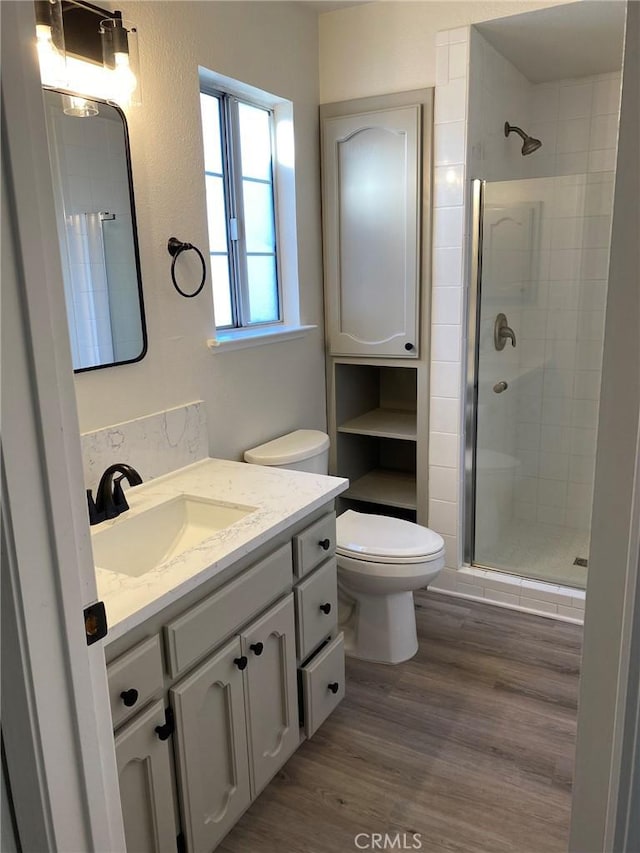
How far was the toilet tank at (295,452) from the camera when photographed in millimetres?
2576

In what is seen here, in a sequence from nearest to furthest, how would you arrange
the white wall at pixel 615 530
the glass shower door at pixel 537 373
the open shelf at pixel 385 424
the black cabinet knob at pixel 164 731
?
1. the white wall at pixel 615 530
2. the black cabinet knob at pixel 164 731
3. the glass shower door at pixel 537 373
4. the open shelf at pixel 385 424

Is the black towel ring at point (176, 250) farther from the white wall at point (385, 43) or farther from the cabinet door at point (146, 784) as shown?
the cabinet door at point (146, 784)

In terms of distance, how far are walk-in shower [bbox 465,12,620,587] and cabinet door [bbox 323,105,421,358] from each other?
27 cm

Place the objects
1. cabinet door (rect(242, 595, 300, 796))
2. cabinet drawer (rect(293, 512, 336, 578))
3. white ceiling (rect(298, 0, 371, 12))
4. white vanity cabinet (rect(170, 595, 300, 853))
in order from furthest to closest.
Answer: white ceiling (rect(298, 0, 371, 12)) < cabinet drawer (rect(293, 512, 336, 578)) < cabinet door (rect(242, 595, 300, 796)) < white vanity cabinet (rect(170, 595, 300, 853))

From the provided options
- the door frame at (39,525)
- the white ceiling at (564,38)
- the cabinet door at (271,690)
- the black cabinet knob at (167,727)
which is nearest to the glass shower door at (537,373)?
the white ceiling at (564,38)

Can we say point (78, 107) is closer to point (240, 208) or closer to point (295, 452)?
point (240, 208)

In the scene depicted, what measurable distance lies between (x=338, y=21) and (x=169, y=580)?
2517mm

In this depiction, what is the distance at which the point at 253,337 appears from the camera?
102 inches

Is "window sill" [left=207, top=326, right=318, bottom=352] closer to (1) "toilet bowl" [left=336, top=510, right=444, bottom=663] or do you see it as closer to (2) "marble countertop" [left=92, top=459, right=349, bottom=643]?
(2) "marble countertop" [left=92, top=459, right=349, bottom=643]

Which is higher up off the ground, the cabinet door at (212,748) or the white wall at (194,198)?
the white wall at (194,198)

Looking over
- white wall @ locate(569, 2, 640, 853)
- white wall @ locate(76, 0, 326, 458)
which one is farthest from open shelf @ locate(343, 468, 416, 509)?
white wall @ locate(569, 2, 640, 853)

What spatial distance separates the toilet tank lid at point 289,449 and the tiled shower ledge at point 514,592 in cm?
88

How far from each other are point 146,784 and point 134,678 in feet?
0.87

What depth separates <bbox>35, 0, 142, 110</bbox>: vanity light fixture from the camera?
1.62 metres
